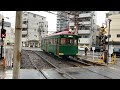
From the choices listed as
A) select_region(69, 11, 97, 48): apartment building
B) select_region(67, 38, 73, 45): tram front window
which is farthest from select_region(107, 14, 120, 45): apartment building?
select_region(67, 38, 73, 45): tram front window

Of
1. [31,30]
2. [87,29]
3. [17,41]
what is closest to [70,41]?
[17,41]

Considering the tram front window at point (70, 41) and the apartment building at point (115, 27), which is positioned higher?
the apartment building at point (115, 27)

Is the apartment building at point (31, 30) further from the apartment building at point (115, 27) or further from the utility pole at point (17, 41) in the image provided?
the utility pole at point (17, 41)

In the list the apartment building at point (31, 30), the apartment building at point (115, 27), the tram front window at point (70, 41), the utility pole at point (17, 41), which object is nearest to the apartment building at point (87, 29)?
the apartment building at point (115, 27)

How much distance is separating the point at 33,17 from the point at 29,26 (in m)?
5.21

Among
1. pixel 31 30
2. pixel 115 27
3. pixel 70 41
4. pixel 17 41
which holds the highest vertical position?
pixel 31 30

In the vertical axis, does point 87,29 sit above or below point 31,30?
below

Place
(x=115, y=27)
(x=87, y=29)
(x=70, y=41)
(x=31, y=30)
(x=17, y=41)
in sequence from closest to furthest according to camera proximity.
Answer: (x=17, y=41)
(x=70, y=41)
(x=115, y=27)
(x=87, y=29)
(x=31, y=30)

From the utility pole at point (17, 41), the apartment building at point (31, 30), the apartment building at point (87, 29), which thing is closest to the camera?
the utility pole at point (17, 41)

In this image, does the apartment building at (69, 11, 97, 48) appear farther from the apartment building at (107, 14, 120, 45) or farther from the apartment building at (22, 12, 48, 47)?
the apartment building at (22, 12, 48, 47)

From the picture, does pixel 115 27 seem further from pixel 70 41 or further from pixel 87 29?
pixel 70 41

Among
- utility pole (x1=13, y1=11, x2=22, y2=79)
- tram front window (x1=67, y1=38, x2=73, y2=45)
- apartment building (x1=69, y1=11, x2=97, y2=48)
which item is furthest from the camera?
apartment building (x1=69, y1=11, x2=97, y2=48)

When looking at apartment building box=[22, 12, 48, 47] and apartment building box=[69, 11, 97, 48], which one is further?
apartment building box=[22, 12, 48, 47]

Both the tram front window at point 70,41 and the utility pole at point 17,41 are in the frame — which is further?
the tram front window at point 70,41
